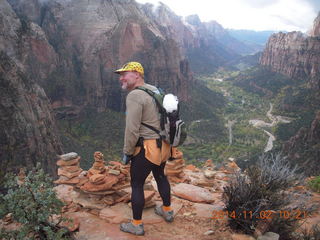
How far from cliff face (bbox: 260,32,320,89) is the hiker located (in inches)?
3495

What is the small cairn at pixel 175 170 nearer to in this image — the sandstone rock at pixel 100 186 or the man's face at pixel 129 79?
the sandstone rock at pixel 100 186

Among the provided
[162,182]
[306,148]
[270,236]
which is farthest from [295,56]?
[270,236]

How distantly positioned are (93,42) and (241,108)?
5047 cm

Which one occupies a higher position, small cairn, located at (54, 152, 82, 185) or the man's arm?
the man's arm

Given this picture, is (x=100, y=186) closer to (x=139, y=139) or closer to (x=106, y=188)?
(x=106, y=188)

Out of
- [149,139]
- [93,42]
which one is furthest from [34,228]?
[93,42]

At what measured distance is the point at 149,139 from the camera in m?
4.79

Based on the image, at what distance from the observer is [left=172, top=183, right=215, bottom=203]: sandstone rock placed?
7.01m

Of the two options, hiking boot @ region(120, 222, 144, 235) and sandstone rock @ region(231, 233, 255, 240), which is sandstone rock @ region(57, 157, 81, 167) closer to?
hiking boot @ region(120, 222, 144, 235)

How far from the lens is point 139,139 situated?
4.83 metres

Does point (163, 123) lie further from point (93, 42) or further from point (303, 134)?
point (93, 42)

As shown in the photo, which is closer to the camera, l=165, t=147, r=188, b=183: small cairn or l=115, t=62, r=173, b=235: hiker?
l=115, t=62, r=173, b=235: hiker

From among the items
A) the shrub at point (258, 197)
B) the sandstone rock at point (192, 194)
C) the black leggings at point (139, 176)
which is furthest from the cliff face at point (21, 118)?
the shrub at point (258, 197)
